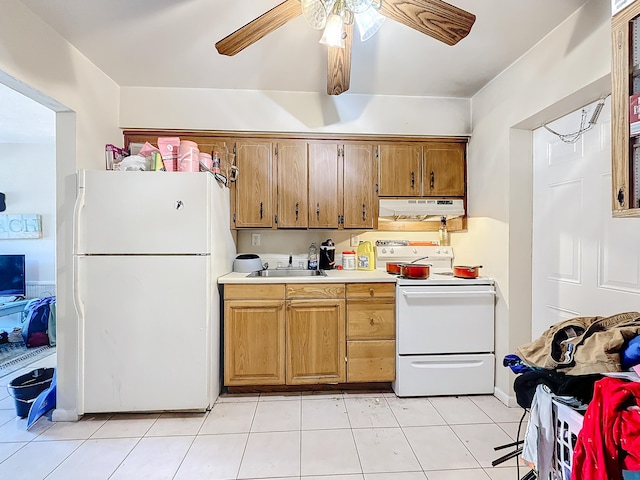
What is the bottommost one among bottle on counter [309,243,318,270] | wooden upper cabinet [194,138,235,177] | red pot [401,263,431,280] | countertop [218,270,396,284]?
countertop [218,270,396,284]

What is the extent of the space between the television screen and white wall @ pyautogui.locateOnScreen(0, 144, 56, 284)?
0.50 feet

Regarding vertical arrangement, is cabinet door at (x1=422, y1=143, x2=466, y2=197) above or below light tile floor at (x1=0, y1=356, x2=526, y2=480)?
above

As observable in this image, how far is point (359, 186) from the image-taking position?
2799 millimetres

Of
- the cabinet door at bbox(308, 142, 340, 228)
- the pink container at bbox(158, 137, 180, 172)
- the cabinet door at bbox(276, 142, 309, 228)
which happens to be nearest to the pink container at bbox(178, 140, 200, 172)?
the pink container at bbox(158, 137, 180, 172)

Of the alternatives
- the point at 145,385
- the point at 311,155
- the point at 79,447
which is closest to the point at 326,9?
the point at 311,155

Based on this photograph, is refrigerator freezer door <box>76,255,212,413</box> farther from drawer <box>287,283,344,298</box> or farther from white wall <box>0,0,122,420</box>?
drawer <box>287,283,344,298</box>

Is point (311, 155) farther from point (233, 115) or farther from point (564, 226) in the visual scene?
point (564, 226)

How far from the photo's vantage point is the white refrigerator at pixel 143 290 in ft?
6.81

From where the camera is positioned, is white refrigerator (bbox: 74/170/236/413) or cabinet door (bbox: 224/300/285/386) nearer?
white refrigerator (bbox: 74/170/236/413)

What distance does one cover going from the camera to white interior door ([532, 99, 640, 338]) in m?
1.63

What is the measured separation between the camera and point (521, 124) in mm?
2184

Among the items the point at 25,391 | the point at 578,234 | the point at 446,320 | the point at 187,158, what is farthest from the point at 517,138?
the point at 25,391

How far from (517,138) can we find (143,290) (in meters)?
2.81

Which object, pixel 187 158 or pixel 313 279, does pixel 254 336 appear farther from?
pixel 187 158
